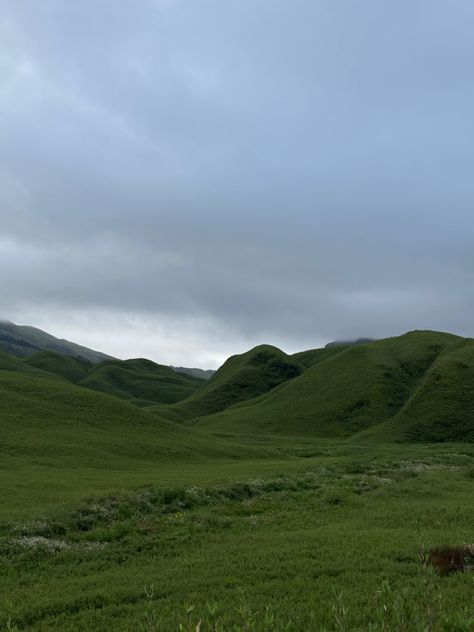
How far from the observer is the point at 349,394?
138875mm

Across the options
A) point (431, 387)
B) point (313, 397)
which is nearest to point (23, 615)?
point (431, 387)

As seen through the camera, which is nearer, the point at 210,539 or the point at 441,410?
the point at 210,539

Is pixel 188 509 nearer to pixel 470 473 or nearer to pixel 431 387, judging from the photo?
pixel 470 473

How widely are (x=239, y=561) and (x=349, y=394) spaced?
415ft

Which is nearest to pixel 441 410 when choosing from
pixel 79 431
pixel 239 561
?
pixel 79 431

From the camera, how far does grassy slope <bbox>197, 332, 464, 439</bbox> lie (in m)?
127

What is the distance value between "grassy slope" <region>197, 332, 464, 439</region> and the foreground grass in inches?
3731

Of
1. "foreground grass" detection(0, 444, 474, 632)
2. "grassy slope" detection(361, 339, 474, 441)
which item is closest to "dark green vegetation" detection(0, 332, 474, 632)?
"foreground grass" detection(0, 444, 474, 632)

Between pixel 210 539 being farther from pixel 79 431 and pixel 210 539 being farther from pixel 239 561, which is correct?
pixel 79 431

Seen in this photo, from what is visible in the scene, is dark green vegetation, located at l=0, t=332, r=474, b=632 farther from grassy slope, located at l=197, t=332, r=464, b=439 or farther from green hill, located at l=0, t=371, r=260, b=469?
A: grassy slope, located at l=197, t=332, r=464, b=439

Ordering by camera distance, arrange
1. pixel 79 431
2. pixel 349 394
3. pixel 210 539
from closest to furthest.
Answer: pixel 210 539, pixel 79 431, pixel 349 394

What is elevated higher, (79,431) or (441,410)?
(441,410)

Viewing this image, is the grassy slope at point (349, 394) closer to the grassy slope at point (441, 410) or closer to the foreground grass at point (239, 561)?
the grassy slope at point (441, 410)

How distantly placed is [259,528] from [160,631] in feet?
44.4
